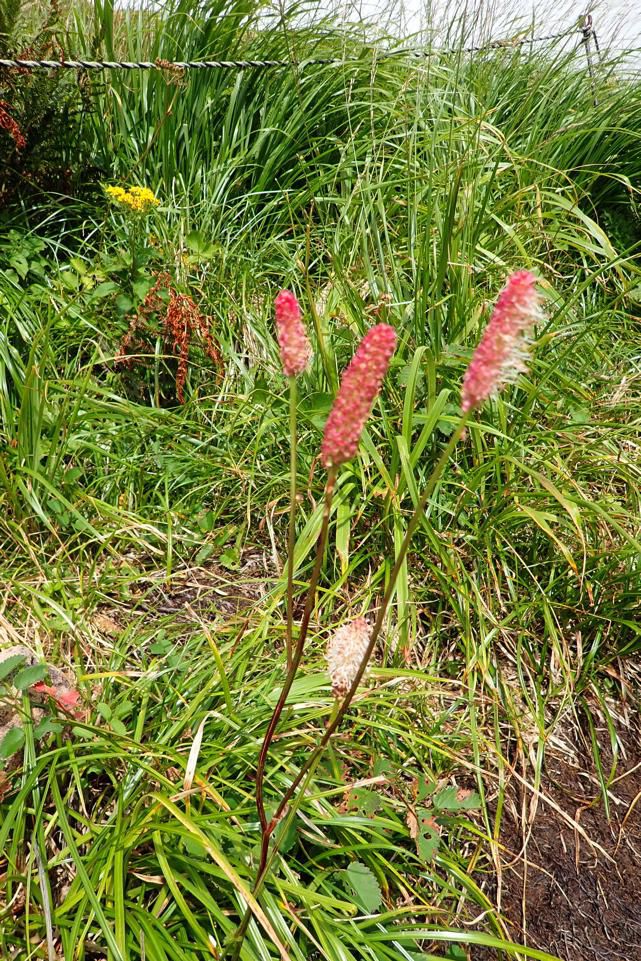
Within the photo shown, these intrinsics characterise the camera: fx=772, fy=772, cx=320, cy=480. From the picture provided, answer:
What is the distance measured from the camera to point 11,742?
4.82 feet

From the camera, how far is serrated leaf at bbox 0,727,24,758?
57.4 inches

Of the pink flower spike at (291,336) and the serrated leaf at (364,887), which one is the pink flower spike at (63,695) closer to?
the serrated leaf at (364,887)

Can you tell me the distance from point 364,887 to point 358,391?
3.71 ft

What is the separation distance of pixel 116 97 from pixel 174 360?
4.05 ft

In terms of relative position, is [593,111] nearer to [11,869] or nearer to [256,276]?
[256,276]

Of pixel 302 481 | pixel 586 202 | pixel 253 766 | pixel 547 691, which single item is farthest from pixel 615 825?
pixel 586 202

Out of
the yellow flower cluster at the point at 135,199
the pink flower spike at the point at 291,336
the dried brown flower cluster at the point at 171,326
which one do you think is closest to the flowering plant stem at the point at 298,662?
the pink flower spike at the point at 291,336

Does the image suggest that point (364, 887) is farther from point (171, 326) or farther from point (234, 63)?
point (234, 63)

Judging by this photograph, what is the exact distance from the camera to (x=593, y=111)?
362 centimetres

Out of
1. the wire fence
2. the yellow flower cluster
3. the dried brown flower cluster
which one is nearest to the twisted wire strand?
the wire fence

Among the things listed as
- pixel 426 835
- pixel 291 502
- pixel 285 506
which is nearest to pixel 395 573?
pixel 291 502

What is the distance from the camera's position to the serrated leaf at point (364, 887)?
1492 mm

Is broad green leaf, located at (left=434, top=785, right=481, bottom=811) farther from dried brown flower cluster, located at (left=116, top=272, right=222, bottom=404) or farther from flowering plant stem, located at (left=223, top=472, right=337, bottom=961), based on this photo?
dried brown flower cluster, located at (left=116, top=272, right=222, bottom=404)

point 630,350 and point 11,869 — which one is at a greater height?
point 630,350
